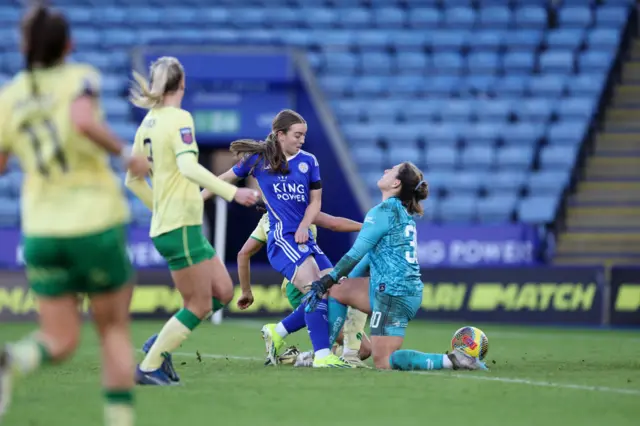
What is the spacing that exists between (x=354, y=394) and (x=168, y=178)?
6.24 feet

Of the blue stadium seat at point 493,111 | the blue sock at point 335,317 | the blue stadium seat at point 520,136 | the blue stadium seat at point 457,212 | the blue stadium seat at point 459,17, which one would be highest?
the blue stadium seat at point 459,17

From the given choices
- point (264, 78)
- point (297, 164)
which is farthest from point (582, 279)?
point (297, 164)

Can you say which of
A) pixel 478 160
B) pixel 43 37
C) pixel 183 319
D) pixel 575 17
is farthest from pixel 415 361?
pixel 575 17

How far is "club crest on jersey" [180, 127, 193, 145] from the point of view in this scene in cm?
802

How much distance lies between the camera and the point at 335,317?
984 centimetres

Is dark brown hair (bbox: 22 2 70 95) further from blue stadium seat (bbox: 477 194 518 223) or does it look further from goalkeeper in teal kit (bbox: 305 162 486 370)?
blue stadium seat (bbox: 477 194 518 223)

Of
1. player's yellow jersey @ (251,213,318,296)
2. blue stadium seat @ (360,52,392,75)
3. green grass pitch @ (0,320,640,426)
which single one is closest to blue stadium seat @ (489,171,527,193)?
blue stadium seat @ (360,52,392,75)

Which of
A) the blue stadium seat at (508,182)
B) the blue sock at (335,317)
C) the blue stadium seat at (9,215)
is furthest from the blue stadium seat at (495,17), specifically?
the blue sock at (335,317)

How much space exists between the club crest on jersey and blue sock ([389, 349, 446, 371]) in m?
2.38

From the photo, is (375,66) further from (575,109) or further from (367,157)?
(575,109)

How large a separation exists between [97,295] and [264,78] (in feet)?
45.2

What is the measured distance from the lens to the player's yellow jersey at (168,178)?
8195 millimetres

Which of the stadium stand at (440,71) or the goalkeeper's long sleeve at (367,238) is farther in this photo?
the stadium stand at (440,71)

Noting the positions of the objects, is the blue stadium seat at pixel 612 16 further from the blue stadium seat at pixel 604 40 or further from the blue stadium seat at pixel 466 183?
the blue stadium seat at pixel 466 183
